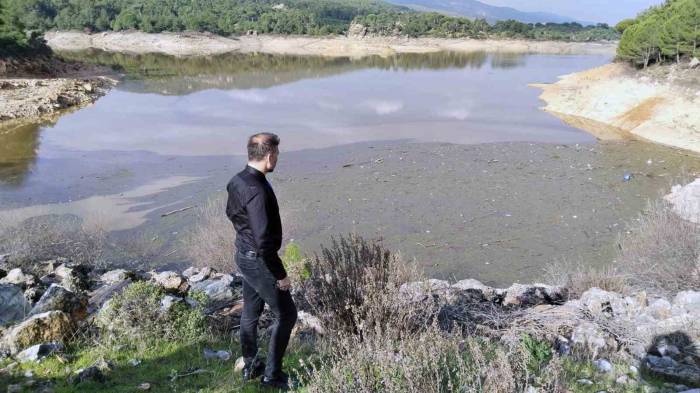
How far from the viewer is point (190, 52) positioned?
76.9 m

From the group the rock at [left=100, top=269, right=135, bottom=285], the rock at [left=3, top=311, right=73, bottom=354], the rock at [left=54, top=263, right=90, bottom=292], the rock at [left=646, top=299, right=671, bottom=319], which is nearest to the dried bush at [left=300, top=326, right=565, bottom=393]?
the rock at [left=3, top=311, right=73, bottom=354]

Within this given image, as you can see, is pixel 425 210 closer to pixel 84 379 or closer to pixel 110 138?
pixel 84 379

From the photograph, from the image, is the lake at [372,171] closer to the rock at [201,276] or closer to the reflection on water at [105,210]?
the reflection on water at [105,210]

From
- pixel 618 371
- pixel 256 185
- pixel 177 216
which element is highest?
pixel 256 185

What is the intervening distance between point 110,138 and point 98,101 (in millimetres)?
11949

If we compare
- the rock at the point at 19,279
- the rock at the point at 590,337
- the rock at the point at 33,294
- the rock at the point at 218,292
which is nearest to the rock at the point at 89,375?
the rock at the point at 218,292

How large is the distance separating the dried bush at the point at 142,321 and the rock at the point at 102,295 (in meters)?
0.87

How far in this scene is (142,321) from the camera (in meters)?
5.30

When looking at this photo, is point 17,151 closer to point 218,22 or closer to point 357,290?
point 357,290

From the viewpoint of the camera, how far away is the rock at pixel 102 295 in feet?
20.6

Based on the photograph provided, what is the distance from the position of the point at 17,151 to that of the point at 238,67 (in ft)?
121

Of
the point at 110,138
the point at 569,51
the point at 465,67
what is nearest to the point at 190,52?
the point at 465,67

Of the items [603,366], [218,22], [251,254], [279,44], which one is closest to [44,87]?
[251,254]

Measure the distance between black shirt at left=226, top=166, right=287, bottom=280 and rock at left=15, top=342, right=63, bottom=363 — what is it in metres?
2.22
